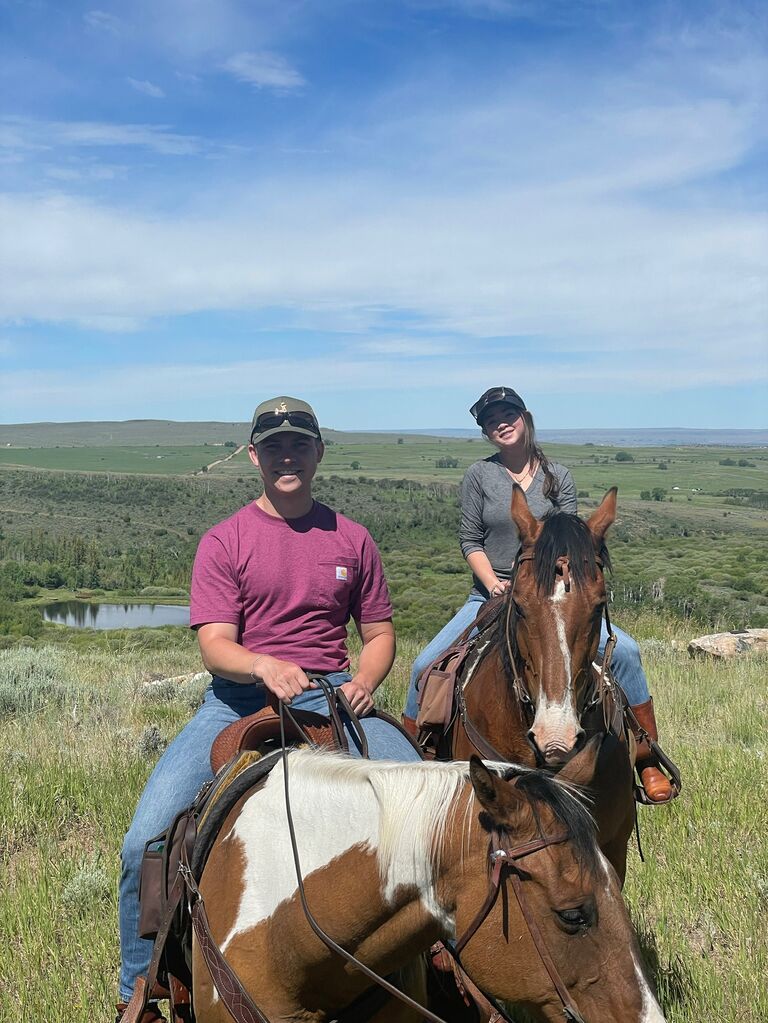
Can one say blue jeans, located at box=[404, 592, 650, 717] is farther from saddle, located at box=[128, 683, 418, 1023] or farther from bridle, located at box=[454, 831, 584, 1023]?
bridle, located at box=[454, 831, 584, 1023]

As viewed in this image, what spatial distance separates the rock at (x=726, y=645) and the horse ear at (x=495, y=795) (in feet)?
36.3

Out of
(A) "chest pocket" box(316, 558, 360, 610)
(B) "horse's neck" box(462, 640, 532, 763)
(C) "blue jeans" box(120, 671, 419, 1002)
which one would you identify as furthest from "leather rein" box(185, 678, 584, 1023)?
(B) "horse's neck" box(462, 640, 532, 763)

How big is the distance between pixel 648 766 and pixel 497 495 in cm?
191

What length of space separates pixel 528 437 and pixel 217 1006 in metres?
3.97

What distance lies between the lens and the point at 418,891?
7.13 feet

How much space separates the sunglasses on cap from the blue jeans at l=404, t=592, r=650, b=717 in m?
1.88

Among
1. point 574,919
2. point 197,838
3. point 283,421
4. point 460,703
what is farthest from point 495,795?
point 460,703

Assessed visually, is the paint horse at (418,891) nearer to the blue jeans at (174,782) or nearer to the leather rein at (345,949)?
the leather rein at (345,949)

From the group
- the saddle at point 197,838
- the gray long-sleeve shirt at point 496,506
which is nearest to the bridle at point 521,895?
the saddle at point 197,838

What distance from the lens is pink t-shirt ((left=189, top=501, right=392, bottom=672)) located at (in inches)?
150

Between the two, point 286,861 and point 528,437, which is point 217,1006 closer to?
point 286,861

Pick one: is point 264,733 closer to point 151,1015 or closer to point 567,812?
point 151,1015

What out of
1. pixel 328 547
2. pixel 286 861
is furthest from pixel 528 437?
pixel 286 861

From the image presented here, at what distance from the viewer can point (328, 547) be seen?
400 centimetres
